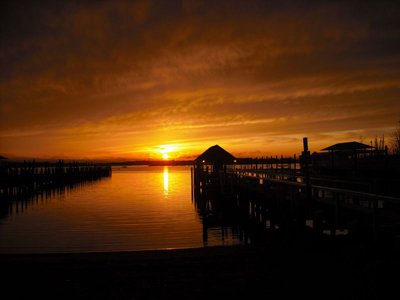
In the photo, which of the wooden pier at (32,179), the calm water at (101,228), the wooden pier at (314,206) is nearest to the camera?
the wooden pier at (314,206)

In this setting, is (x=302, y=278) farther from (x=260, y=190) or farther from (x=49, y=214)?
(x=49, y=214)

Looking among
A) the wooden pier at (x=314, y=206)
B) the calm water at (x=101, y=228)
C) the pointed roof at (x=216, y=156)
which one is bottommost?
the calm water at (x=101, y=228)

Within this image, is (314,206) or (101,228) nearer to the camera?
(314,206)

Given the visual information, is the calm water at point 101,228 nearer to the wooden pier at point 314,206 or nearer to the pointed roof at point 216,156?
the wooden pier at point 314,206

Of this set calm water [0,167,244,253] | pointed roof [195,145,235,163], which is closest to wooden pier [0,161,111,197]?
calm water [0,167,244,253]

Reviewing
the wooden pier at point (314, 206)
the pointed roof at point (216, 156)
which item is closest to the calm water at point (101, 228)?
the wooden pier at point (314, 206)

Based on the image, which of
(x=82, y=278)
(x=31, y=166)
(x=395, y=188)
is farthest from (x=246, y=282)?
(x=31, y=166)

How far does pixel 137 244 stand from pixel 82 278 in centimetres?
874

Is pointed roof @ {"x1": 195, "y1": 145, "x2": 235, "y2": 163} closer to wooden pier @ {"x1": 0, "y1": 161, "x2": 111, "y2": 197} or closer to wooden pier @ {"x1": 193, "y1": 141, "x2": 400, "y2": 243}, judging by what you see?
wooden pier @ {"x1": 193, "y1": 141, "x2": 400, "y2": 243}

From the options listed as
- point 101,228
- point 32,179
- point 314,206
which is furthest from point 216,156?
point 32,179

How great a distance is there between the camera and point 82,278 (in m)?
6.91

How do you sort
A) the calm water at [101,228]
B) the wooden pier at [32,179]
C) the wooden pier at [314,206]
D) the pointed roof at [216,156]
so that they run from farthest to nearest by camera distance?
the wooden pier at [32,179] < the pointed roof at [216,156] < the calm water at [101,228] < the wooden pier at [314,206]

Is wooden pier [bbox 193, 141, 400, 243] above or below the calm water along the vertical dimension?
above

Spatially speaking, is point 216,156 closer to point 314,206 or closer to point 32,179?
point 314,206
